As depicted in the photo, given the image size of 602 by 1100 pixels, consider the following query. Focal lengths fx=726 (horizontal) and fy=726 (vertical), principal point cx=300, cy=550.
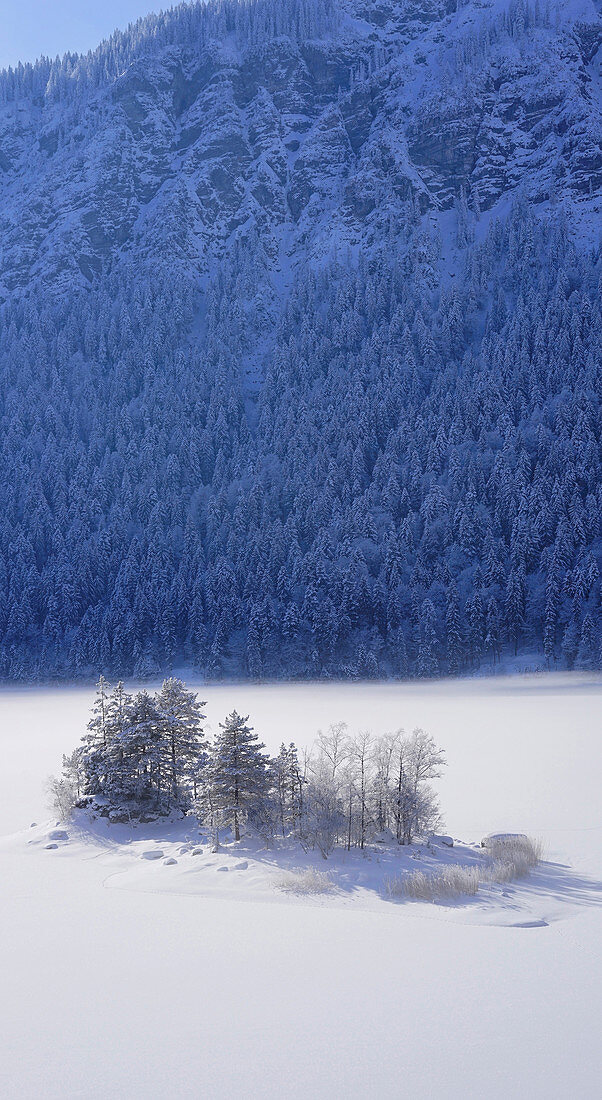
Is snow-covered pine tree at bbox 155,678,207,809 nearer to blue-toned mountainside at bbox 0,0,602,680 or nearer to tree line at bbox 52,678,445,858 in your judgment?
tree line at bbox 52,678,445,858

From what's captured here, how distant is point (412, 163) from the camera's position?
578 ft

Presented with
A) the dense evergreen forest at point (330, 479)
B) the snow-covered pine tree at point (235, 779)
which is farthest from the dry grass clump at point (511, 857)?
the dense evergreen forest at point (330, 479)

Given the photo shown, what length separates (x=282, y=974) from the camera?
1105 centimetres

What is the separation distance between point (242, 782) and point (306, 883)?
5.58 metres

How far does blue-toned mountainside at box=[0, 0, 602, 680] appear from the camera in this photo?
8825 cm

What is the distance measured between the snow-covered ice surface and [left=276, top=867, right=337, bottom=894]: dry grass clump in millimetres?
330

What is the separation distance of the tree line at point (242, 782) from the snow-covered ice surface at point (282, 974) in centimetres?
125

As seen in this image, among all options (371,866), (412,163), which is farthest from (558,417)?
(412,163)

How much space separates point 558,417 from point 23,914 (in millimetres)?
92637

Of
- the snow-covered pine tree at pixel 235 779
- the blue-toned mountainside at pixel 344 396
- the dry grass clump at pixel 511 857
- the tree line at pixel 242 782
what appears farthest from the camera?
the blue-toned mountainside at pixel 344 396

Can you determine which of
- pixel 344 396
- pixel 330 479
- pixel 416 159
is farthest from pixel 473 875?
pixel 416 159

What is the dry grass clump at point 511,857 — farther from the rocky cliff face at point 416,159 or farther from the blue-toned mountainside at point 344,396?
the rocky cliff face at point 416,159

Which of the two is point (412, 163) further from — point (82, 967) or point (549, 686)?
point (82, 967)

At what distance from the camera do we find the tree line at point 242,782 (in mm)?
20688
